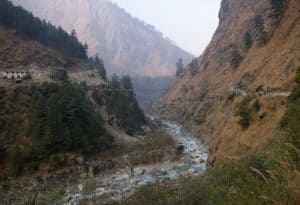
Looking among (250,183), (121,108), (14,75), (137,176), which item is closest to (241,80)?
(121,108)

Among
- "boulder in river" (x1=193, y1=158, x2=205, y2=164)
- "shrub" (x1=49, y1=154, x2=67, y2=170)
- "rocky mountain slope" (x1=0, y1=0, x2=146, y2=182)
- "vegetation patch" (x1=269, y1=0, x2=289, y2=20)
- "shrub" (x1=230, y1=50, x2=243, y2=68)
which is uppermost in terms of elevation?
"vegetation patch" (x1=269, y1=0, x2=289, y2=20)

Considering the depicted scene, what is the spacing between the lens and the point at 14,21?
98875mm

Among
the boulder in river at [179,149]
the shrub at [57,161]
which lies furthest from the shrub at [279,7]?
the shrub at [57,161]

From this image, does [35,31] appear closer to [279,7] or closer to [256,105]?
[279,7]

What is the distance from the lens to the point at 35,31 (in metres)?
103

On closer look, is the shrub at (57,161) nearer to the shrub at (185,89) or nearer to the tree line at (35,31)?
the tree line at (35,31)

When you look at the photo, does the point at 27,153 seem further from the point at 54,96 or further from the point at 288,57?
the point at 288,57

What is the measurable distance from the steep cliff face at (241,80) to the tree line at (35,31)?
41.2 metres

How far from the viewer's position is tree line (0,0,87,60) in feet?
324

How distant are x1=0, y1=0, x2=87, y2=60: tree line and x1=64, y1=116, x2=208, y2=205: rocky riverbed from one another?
62191 mm

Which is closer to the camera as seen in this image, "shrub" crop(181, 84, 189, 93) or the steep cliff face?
the steep cliff face

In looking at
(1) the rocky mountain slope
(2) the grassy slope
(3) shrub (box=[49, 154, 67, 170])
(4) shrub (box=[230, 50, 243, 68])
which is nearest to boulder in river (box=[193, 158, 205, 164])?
(1) the rocky mountain slope

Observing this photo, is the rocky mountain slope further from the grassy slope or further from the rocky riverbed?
the grassy slope

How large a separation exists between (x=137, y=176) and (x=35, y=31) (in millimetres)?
72047
